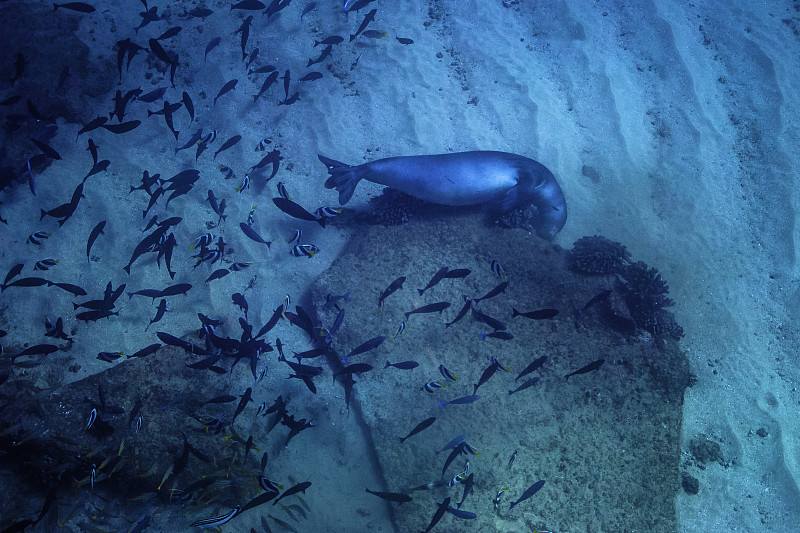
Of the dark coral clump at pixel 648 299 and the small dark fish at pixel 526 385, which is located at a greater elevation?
the dark coral clump at pixel 648 299

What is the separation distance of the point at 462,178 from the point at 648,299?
3.36 meters

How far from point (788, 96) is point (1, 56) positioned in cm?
1636

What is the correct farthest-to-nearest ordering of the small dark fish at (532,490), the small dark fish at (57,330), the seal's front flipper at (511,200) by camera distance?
Result: the seal's front flipper at (511,200) < the small dark fish at (57,330) < the small dark fish at (532,490)

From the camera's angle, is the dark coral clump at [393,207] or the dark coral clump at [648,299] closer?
the dark coral clump at [648,299]

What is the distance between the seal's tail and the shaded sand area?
731 mm

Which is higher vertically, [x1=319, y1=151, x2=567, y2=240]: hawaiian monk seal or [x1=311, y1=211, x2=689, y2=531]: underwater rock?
[x1=319, y1=151, x2=567, y2=240]: hawaiian monk seal

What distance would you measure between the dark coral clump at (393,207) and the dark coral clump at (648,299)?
3.53 metres

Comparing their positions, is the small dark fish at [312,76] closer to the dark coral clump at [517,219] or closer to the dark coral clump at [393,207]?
the dark coral clump at [393,207]

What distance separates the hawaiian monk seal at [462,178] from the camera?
6.58 m

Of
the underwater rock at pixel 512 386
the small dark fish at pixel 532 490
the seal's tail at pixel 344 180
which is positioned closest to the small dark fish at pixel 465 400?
the underwater rock at pixel 512 386

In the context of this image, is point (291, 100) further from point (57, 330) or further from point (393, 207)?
point (57, 330)

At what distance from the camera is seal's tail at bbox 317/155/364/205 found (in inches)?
264

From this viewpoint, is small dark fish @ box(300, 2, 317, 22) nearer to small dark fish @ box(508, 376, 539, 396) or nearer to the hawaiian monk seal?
the hawaiian monk seal

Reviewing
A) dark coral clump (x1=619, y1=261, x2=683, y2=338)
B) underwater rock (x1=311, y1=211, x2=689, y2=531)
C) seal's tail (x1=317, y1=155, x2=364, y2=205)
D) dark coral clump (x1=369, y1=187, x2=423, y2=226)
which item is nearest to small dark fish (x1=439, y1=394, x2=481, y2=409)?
underwater rock (x1=311, y1=211, x2=689, y2=531)
